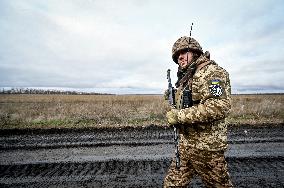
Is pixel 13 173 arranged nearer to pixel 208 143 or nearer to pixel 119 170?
pixel 119 170

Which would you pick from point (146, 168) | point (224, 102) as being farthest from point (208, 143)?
point (146, 168)

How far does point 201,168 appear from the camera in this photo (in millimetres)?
3584

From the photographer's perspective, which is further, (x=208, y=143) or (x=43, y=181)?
(x=43, y=181)

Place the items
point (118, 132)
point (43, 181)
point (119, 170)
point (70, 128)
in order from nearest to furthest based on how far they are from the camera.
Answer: point (43, 181), point (119, 170), point (118, 132), point (70, 128)

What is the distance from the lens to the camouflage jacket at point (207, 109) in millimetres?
3303

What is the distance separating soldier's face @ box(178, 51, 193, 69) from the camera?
3.74 meters

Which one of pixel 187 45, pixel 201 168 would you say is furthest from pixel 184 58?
pixel 201 168

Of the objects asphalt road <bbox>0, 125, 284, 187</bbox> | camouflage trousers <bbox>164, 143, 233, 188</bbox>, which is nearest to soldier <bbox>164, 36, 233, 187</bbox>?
camouflage trousers <bbox>164, 143, 233, 188</bbox>

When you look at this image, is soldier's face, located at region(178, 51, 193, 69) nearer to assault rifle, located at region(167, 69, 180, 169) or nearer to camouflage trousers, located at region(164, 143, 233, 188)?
assault rifle, located at region(167, 69, 180, 169)

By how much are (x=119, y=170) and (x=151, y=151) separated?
1992mm

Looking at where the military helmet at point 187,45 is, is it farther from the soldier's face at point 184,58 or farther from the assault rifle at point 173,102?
the assault rifle at point 173,102

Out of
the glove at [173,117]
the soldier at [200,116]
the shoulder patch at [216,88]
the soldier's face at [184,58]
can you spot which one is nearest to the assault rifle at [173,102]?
the soldier at [200,116]

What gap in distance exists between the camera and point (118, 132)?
1233 cm

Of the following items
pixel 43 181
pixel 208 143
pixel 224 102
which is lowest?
pixel 43 181
